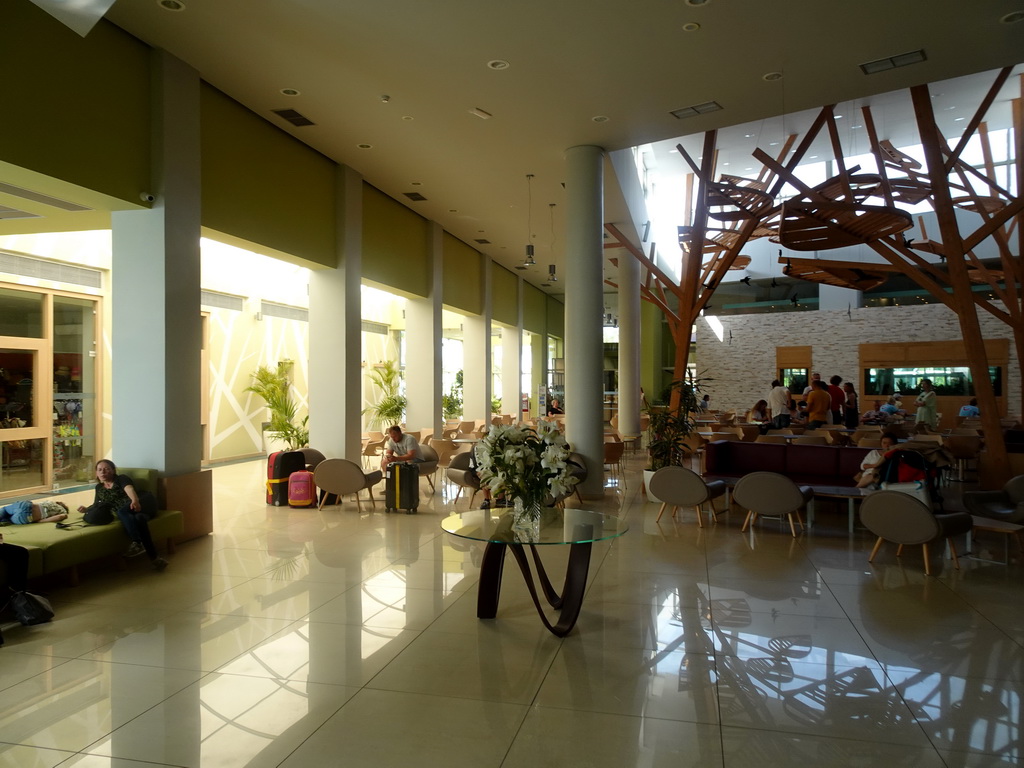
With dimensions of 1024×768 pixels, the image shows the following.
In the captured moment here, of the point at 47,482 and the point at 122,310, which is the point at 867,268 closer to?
the point at 122,310

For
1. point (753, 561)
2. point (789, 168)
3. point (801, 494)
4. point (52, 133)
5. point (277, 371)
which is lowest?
point (753, 561)

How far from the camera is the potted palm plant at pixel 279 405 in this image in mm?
11500

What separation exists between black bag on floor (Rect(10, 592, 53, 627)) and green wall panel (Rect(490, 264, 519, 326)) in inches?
574

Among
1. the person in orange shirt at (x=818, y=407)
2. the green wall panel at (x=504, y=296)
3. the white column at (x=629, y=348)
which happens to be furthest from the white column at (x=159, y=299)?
the person in orange shirt at (x=818, y=407)

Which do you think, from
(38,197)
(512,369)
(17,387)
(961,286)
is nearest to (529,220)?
(512,369)

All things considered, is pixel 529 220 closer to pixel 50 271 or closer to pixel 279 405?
pixel 279 405

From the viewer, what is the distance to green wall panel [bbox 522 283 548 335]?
925 inches

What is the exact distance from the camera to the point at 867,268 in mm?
13750

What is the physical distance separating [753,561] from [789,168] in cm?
689

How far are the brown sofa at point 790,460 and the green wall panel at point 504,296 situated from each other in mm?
10249

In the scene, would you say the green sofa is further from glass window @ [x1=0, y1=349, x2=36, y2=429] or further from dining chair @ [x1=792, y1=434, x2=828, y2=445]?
dining chair @ [x1=792, y1=434, x2=828, y2=445]

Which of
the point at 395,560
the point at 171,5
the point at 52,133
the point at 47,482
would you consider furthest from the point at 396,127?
the point at 47,482

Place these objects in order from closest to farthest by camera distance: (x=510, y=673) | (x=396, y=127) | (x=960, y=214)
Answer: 1. (x=510, y=673)
2. (x=396, y=127)
3. (x=960, y=214)

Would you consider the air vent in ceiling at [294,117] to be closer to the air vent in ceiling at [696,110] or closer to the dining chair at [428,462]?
the air vent in ceiling at [696,110]
